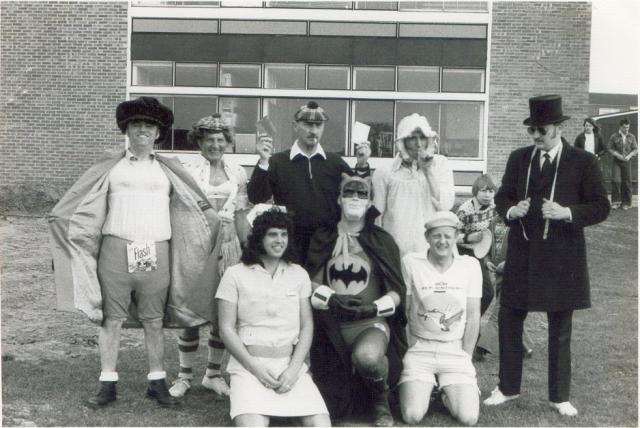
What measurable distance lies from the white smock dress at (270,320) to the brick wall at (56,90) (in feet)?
35.7

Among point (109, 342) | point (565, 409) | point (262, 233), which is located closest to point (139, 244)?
point (109, 342)

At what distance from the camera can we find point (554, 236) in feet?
14.8

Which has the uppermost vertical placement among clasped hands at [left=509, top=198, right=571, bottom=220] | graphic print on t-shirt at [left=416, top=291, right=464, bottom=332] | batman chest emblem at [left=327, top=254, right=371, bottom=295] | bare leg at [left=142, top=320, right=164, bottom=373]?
clasped hands at [left=509, top=198, right=571, bottom=220]

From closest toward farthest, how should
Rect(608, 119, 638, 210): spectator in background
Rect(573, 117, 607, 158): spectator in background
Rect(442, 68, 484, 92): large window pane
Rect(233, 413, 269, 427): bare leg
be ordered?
1. Rect(233, 413, 269, 427): bare leg
2. Rect(573, 117, 607, 158): spectator in background
3. Rect(608, 119, 638, 210): spectator in background
4. Rect(442, 68, 484, 92): large window pane

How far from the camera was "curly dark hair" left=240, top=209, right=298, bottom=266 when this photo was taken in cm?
423

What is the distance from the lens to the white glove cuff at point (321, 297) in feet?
14.1

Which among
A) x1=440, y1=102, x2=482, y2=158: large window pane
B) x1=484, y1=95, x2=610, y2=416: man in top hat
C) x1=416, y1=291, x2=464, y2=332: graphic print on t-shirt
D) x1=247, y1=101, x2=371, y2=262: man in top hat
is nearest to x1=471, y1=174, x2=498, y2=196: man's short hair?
x1=484, y1=95, x2=610, y2=416: man in top hat

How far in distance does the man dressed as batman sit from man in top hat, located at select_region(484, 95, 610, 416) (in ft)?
2.64

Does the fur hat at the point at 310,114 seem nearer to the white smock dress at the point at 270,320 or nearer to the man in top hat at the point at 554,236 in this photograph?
the white smock dress at the point at 270,320

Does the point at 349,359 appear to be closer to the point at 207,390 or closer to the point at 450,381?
the point at 450,381

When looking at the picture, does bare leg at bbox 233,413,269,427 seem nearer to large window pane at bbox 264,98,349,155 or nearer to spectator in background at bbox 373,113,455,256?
spectator in background at bbox 373,113,455,256

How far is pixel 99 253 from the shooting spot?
4.45 metres

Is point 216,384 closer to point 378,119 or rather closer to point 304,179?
point 304,179

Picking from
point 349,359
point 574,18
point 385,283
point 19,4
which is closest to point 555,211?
point 385,283
